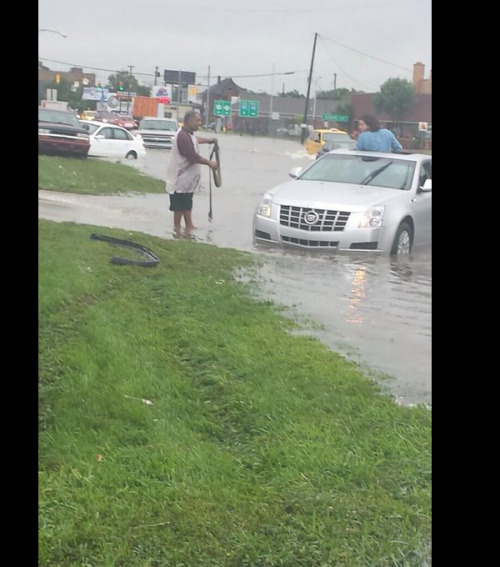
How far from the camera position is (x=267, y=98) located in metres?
4.49

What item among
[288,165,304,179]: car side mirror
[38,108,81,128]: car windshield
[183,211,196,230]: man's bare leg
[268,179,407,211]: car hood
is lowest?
[183,211,196,230]: man's bare leg

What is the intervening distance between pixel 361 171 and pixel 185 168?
4.61 feet

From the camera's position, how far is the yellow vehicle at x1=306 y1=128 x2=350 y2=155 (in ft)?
15.4

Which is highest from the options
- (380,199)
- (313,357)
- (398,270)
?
(380,199)

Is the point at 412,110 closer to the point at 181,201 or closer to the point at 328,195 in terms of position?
the point at 181,201

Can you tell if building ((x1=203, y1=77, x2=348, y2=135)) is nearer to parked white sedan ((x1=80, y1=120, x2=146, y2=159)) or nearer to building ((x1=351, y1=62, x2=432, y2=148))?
building ((x1=351, y1=62, x2=432, y2=148))

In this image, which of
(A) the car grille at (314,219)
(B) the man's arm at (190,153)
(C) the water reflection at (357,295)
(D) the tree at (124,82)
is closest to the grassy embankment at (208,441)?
(C) the water reflection at (357,295)

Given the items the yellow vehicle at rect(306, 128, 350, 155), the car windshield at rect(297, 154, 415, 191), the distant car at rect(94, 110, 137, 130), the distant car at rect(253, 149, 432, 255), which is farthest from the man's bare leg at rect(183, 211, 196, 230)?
the yellow vehicle at rect(306, 128, 350, 155)

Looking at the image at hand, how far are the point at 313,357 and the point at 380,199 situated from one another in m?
2.07

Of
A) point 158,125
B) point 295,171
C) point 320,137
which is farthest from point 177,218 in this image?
point 320,137

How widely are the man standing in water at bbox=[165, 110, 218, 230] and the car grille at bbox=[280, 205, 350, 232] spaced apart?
2.64 ft

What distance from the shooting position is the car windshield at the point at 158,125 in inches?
195
